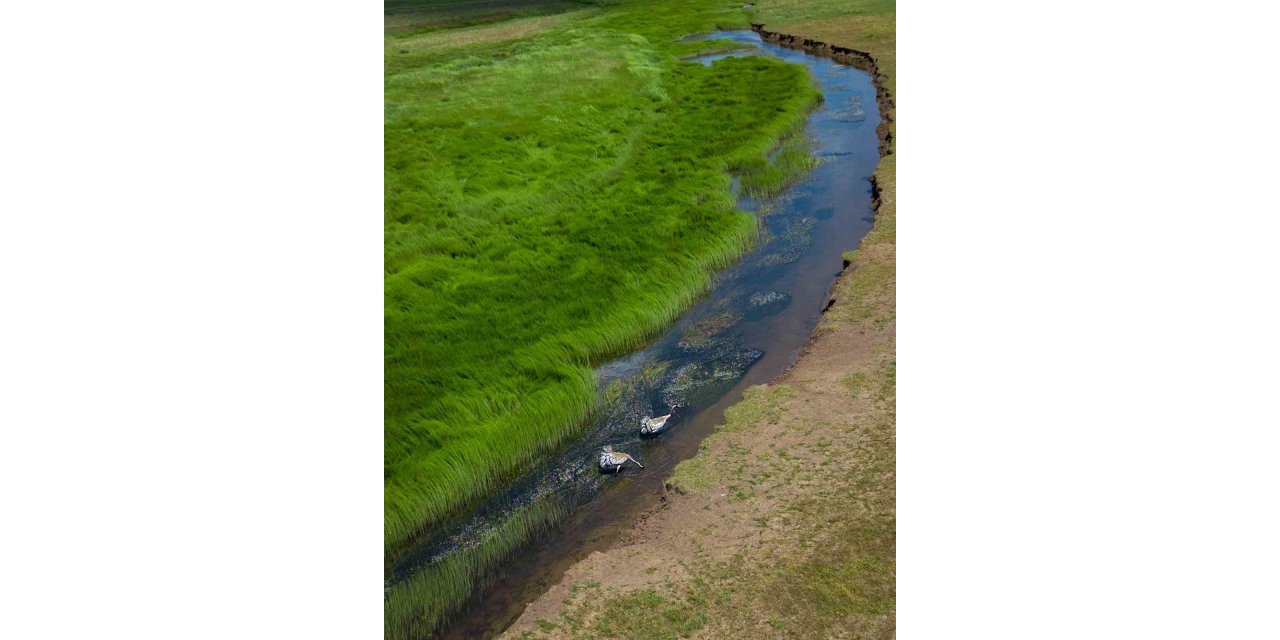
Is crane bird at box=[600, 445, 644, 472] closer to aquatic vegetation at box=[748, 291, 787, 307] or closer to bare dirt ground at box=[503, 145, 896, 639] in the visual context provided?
bare dirt ground at box=[503, 145, 896, 639]

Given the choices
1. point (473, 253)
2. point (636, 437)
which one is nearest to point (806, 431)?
point (636, 437)

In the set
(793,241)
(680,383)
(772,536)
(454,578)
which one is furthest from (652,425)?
(793,241)

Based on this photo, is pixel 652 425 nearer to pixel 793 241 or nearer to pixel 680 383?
pixel 680 383

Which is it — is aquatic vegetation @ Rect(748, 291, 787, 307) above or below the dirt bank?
below

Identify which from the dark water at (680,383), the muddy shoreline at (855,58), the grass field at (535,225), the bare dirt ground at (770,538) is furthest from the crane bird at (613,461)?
the muddy shoreline at (855,58)

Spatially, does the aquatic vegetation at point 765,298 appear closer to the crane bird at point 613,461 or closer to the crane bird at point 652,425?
the crane bird at point 652,425

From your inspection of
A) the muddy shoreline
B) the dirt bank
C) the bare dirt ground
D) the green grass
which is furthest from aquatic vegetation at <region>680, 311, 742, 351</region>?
the muddy shoreline

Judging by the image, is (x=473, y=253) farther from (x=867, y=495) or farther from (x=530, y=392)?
(x=867, y=495)
